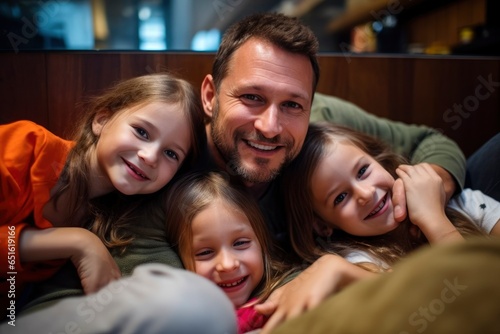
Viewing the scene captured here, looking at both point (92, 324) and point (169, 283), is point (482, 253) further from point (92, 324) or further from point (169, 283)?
point (92, 324)

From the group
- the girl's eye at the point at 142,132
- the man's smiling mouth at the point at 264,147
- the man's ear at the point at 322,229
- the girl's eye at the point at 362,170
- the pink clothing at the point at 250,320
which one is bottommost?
the pink clothing at the point at 250,320

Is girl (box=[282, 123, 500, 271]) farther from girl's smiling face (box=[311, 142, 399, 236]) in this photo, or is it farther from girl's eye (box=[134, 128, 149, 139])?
girl's eye (box=[134, 128, 149, 139])

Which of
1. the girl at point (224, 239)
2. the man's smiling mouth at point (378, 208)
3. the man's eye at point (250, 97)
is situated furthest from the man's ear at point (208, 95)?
the man's smiling mouth at point (378, 208)

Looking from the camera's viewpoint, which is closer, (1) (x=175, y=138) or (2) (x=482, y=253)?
(2) (x=482, y=253)

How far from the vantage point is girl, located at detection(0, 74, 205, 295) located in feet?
2.93

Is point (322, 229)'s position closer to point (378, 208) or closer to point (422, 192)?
point (378, 208)

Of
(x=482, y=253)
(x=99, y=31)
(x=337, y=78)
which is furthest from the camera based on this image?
(x=99, y=31)

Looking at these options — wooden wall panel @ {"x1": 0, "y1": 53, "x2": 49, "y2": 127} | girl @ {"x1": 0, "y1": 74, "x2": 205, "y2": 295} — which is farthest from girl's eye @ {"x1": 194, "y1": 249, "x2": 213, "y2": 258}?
wooden wall panel @ {"x1": 0, "y1": 53, "x2": 49, "y2": 127}

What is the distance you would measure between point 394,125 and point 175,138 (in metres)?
0.77

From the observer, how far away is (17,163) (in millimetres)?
919

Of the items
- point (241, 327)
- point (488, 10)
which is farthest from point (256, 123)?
point (488, 10)

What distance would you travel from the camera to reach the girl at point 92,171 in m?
0.89

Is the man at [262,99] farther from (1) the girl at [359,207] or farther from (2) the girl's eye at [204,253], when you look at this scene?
(2) the girl's eye at [204,253]

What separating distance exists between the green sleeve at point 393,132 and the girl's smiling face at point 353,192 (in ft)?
0.87
